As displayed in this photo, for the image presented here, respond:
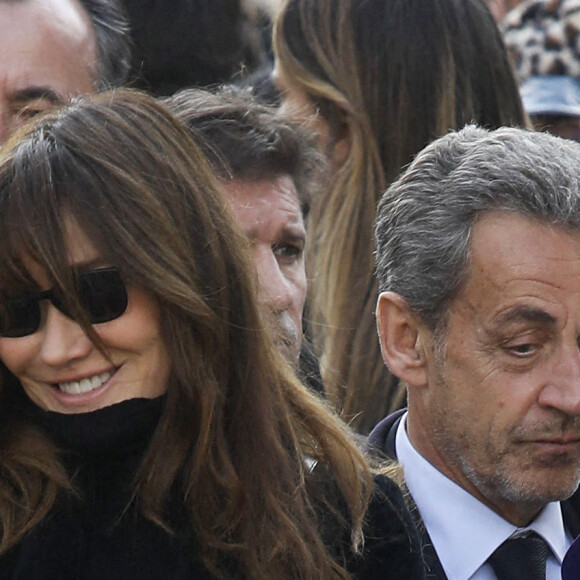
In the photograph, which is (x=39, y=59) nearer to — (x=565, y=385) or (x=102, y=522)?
(x=102, y=522)

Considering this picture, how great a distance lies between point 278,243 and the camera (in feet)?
11.4

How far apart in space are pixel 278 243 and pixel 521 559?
98cm

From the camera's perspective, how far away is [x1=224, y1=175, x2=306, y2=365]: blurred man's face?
11.0ft

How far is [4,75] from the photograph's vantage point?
12.0ft

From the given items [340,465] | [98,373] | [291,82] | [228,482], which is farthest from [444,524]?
[291,82]

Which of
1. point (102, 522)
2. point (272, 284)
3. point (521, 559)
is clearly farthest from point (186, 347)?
point (521, 559)

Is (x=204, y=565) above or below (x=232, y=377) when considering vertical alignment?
below

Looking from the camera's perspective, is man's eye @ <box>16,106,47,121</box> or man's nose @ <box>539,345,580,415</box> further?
man's eye @ <box>16,106,47,121</box>

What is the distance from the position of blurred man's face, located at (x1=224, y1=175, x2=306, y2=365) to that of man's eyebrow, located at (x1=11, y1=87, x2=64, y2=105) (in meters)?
0.59

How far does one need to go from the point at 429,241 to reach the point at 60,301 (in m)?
0.94

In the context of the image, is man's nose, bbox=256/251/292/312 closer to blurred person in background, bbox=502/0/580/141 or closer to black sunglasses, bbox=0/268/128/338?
black sunglasses, bbox=0/268/128/338

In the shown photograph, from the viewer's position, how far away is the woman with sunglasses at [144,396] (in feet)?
8.68

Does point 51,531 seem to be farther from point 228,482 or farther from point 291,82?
point 291,82

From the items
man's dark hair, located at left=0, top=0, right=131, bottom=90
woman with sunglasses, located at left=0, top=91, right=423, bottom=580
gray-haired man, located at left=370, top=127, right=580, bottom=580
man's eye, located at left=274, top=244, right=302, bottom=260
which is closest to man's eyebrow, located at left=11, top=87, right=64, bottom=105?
man's dark hair, located at left=0, top=0, right=131, bottom=90
